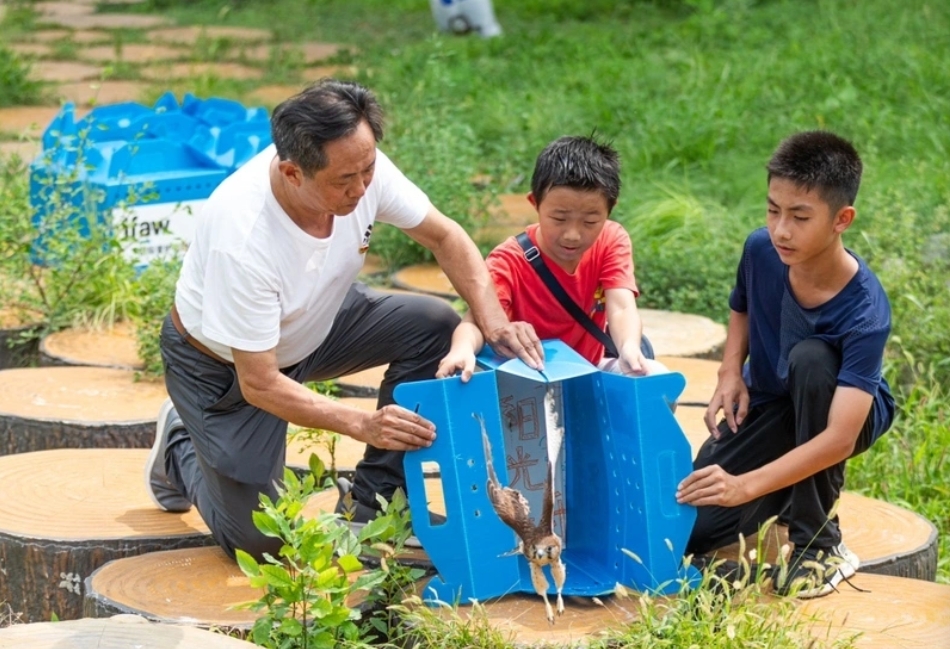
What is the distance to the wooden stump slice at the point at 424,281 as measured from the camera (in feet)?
18.5

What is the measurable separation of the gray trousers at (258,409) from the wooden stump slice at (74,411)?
0.60 metres

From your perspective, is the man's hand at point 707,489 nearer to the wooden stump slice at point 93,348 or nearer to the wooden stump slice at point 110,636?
the wooden stump slice at point 110,636

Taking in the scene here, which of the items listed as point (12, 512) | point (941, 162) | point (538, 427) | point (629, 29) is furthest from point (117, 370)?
point (629, 29)

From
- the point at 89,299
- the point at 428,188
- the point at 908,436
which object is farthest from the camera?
the point at 428,188

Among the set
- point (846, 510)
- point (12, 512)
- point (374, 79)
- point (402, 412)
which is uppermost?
point (374, 79)

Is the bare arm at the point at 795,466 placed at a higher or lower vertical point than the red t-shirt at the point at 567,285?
lower

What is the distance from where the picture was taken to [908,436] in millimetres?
4734

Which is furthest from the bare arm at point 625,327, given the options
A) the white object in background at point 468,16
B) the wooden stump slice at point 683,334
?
the white object in background at point 468,16

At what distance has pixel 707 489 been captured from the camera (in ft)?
10.2

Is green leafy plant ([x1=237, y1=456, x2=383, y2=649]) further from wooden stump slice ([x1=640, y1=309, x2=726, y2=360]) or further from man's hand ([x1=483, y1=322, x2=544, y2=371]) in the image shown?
wooden stump slice ([x1=640, y1=309, x2=726, y2=360])

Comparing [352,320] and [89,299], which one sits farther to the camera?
[89,299]

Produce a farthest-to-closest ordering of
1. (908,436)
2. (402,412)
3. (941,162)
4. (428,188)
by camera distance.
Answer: (941,162), (428,188), (908,436), (402,412)

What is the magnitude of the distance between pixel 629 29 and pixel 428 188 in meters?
4.95

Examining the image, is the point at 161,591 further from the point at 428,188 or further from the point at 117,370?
the point at 428,188
